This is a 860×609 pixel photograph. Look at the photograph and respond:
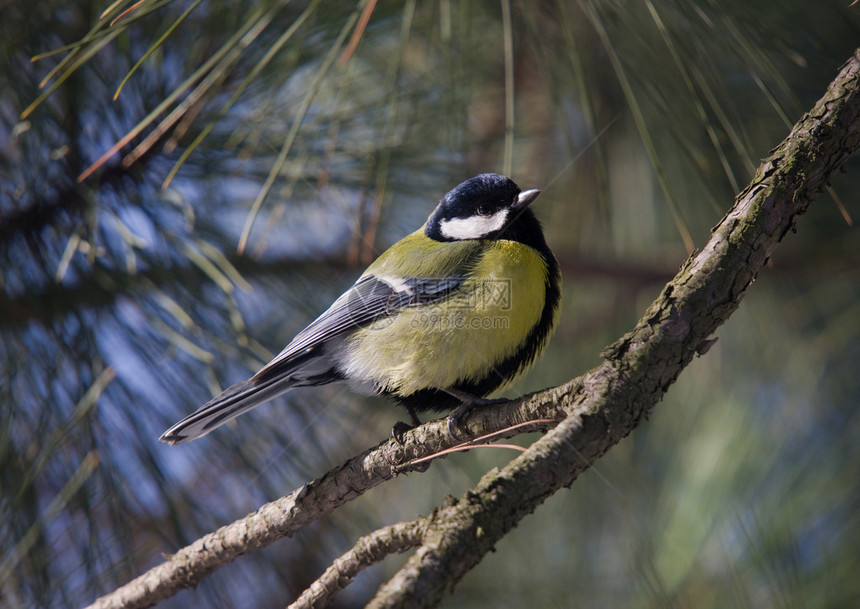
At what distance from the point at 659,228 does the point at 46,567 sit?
2055mm

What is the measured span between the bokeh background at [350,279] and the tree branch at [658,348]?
1.12ft

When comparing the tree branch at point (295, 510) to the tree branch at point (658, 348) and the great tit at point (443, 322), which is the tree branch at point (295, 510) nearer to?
the great tit at point (443, 322)

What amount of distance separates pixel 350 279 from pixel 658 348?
57.4 inches

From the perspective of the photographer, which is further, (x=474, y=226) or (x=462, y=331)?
(x=474, y=226)

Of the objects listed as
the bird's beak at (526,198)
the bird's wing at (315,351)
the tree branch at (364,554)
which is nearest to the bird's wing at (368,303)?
the bird's wing at (315,351)

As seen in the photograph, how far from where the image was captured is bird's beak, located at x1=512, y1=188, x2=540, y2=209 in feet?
5.98

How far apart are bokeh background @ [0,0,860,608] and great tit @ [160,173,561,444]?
0.15 meters

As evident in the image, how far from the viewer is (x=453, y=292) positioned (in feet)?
5.51

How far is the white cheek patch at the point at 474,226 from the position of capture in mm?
1920

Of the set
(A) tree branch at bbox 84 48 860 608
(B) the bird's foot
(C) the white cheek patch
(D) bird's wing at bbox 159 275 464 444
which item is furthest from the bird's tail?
(A) tree branch at bbox 84 48 860 608

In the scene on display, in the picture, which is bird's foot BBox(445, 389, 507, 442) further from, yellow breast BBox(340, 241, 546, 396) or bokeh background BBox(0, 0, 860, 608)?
bokeh background BBox(0, 0, 860, 608)

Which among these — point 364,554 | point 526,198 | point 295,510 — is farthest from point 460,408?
point 526,198

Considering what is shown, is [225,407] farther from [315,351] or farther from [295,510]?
[295,510]

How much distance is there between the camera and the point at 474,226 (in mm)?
1957
